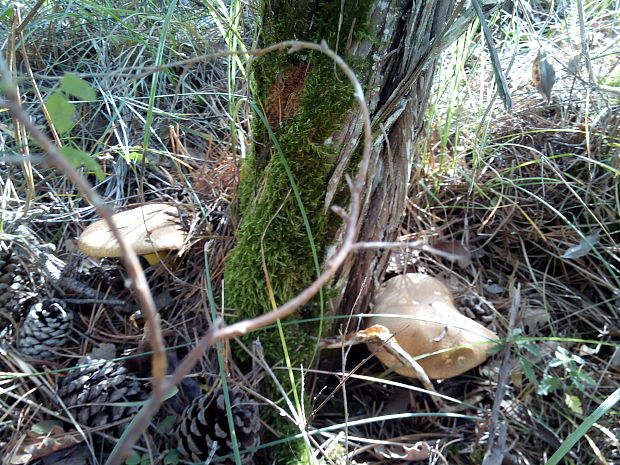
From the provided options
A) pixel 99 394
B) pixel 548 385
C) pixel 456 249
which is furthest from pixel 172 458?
pixel 456 249

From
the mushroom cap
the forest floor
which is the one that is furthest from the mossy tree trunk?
the mushroom cap

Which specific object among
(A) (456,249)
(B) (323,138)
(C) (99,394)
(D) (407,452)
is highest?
(B) (323,138)

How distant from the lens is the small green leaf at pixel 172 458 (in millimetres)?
1132

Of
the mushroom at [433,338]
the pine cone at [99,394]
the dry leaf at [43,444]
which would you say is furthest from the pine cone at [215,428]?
the mushroom at [433,338]

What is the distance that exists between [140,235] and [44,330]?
40cm

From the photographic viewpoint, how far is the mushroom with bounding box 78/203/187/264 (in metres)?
1.33

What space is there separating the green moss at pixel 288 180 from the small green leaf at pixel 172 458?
0.88 ft

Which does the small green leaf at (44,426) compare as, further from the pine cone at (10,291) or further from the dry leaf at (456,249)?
the dry leaf at (456,249)

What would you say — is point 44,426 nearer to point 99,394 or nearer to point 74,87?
point 99,394

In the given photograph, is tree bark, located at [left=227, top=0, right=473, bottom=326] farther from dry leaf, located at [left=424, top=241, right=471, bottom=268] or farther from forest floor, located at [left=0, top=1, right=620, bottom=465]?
dry leaf, located at [left=424, top=241, right=471, bottom=268]

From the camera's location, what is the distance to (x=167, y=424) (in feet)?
3.92

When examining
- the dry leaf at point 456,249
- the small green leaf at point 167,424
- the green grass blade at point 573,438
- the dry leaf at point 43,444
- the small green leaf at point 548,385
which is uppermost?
the dry leaf at point 456,249

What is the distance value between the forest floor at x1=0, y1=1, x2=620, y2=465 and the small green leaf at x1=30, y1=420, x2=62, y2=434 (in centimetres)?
1

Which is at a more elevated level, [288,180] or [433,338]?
[288,180]
